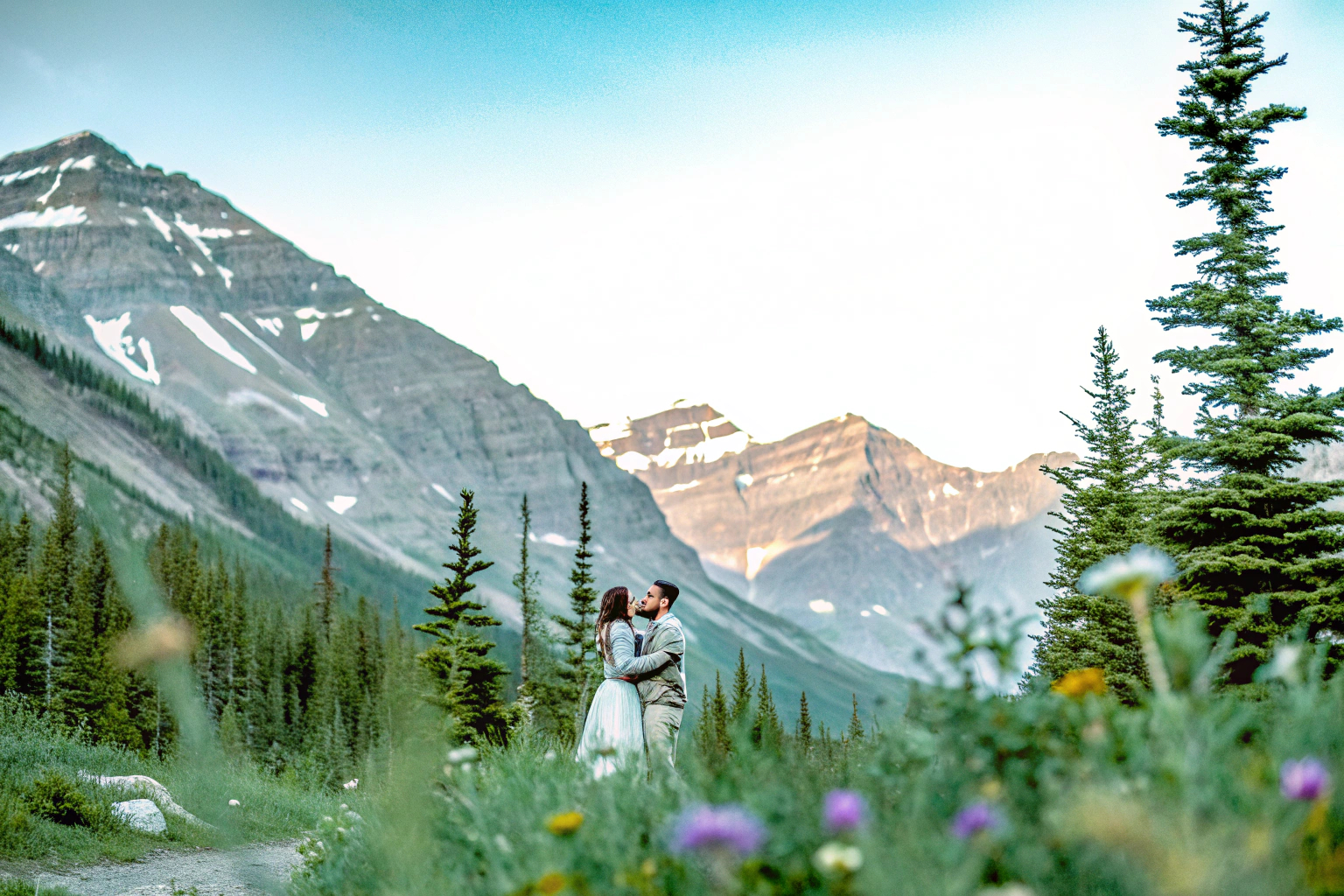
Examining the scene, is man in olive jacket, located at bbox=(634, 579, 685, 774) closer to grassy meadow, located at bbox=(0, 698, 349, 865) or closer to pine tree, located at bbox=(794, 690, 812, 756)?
pine tree, located at bbox=(794, 690, 812, 756)

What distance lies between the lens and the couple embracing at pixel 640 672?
9875 millimetres

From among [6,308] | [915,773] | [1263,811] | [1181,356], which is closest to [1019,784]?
[915,773]

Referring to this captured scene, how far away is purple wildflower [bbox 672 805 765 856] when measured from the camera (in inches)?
107

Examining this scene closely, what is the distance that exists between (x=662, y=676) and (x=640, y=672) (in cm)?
34

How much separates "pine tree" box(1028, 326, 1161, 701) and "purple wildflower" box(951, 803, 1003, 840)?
77.1ft

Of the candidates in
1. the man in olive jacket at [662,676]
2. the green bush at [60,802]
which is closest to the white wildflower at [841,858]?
the man in olive jacket at [662,676]

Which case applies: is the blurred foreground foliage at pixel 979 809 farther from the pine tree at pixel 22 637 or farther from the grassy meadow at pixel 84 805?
the pine tree at pixel 22 637

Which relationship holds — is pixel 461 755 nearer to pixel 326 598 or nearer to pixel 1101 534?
pixel 1101 534

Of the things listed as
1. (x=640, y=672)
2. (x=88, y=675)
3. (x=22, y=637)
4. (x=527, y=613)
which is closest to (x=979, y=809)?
(x=640, y=672)

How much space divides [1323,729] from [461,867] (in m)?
3.27

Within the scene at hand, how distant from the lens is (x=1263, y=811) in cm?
289

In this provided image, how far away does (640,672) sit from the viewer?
9891 mm

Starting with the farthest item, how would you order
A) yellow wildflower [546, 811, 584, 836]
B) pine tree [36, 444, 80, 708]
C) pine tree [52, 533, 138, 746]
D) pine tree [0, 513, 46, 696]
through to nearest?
pine tree [36, 444, 80, 708], pine tree [52, 533, 138, 746], pine tree [0, 513, 46, 696], yellow wildflower [546, 811, 584, 836]

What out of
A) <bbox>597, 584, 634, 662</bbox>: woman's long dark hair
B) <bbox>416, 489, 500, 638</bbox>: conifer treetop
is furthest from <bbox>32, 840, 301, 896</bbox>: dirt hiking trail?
<bbox>416, 489, 500, 638</bbox>: conifer treetop
